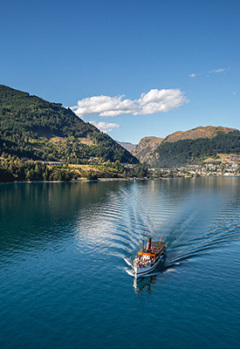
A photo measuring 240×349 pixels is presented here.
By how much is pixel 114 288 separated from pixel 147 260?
1058cm

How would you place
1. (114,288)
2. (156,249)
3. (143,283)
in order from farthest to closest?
1. (156,249)
2. (143,283)
3. (114,288)

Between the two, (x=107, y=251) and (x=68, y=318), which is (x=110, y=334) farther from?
(x=107, y=251)

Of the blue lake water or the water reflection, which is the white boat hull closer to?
the water reflection

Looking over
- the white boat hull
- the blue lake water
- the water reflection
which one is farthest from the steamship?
the blue lake water

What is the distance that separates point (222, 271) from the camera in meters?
54.1

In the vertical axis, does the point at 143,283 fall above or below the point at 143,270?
below

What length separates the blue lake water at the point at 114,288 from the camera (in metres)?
34.7

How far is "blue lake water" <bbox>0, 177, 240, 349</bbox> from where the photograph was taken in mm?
34688

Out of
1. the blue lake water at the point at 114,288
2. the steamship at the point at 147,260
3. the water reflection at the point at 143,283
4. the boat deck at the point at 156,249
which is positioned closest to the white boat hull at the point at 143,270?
the steamship at the point at 147,260

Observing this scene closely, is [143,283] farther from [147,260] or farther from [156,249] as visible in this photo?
[156,249]

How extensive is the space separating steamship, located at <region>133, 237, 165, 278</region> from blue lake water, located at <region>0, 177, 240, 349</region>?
65.7 inches

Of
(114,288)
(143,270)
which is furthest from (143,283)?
(114,288)

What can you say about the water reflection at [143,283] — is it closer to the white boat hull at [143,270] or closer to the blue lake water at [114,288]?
the blue lake water at [114,288]

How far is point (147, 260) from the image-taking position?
5412 centimetres
